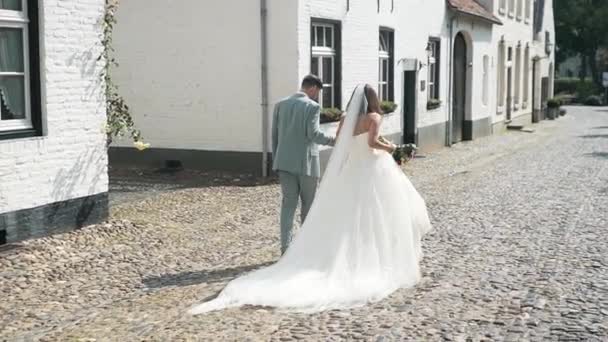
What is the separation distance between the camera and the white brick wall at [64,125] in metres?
8.56

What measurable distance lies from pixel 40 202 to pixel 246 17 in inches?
269

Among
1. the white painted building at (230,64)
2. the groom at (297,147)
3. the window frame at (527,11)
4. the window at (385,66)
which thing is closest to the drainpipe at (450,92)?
the window at (385,66)

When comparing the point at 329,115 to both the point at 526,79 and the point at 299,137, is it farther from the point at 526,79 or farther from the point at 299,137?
the point at 526,79

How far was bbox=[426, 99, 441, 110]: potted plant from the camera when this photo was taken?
72.8 feet

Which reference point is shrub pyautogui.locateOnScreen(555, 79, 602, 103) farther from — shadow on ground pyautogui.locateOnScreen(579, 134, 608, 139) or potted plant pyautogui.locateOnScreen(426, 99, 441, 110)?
potted plant pyautogui.locateOnScreen(426, 99, 441, 110)

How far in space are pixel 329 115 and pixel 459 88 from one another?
12154 mm

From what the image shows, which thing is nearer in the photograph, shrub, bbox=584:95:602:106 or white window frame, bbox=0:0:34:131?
white window frame, bbox=0:0:34:131

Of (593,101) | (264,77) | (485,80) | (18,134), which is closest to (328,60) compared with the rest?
(264,77)

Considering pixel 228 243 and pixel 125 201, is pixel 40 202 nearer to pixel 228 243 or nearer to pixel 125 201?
pixel 228 243

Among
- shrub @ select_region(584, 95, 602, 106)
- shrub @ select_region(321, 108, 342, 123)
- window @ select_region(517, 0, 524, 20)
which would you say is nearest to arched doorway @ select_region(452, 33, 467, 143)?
window @ select_region(517, 0, 524, 20)

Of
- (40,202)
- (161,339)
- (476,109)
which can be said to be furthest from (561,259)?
(476,109)

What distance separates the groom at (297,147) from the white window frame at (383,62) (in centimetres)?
1073

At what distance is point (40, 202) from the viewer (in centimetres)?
880

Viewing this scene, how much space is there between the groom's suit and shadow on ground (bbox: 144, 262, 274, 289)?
0.62 meters
